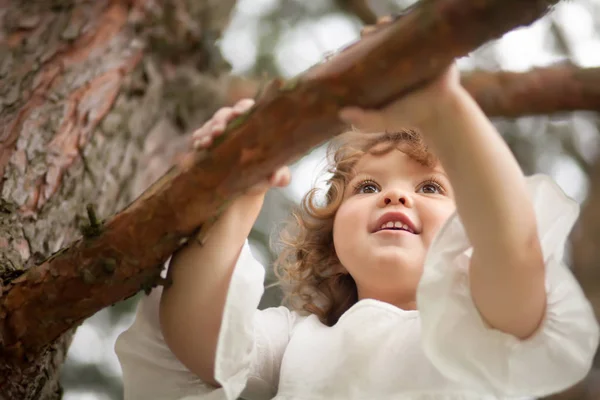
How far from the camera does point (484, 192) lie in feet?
2.21

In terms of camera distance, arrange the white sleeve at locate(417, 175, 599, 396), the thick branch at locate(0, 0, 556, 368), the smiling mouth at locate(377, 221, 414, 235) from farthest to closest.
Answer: the smiling mouth at locate(377, 221, 414, 235) → the white sleeve at locate(417, 175, 599, 396) → the thick branch at locate(0, 0, 556, 368)

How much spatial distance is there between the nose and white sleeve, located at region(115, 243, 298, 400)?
0.22 metres

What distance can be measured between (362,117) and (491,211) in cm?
16

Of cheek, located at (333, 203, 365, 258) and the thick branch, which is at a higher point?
the thick branch

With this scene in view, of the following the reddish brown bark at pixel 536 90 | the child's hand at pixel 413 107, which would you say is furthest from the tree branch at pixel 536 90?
the child's hand at pixel 413 107

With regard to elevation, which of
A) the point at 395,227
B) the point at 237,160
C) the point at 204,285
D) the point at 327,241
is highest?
the point at 237,160

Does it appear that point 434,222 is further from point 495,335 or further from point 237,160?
point 237,160

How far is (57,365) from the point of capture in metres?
1.04

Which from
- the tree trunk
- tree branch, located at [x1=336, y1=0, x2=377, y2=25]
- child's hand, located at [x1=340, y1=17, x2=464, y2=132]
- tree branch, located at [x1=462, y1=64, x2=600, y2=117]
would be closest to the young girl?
child's hand, located at [x1=340, y1=17, x2=464, y2=132]

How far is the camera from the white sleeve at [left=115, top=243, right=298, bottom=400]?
0.79 m

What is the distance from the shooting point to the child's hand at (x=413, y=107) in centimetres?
64

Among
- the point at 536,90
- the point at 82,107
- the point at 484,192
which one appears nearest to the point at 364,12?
the point at 536,90

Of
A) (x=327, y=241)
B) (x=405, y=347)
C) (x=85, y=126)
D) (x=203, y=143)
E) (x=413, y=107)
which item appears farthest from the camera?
(x=85, y=126)

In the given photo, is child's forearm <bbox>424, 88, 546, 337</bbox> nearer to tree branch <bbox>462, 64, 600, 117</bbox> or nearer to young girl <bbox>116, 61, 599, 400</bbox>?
young girl <bbox>116, 61, 599, 400</bbox>
